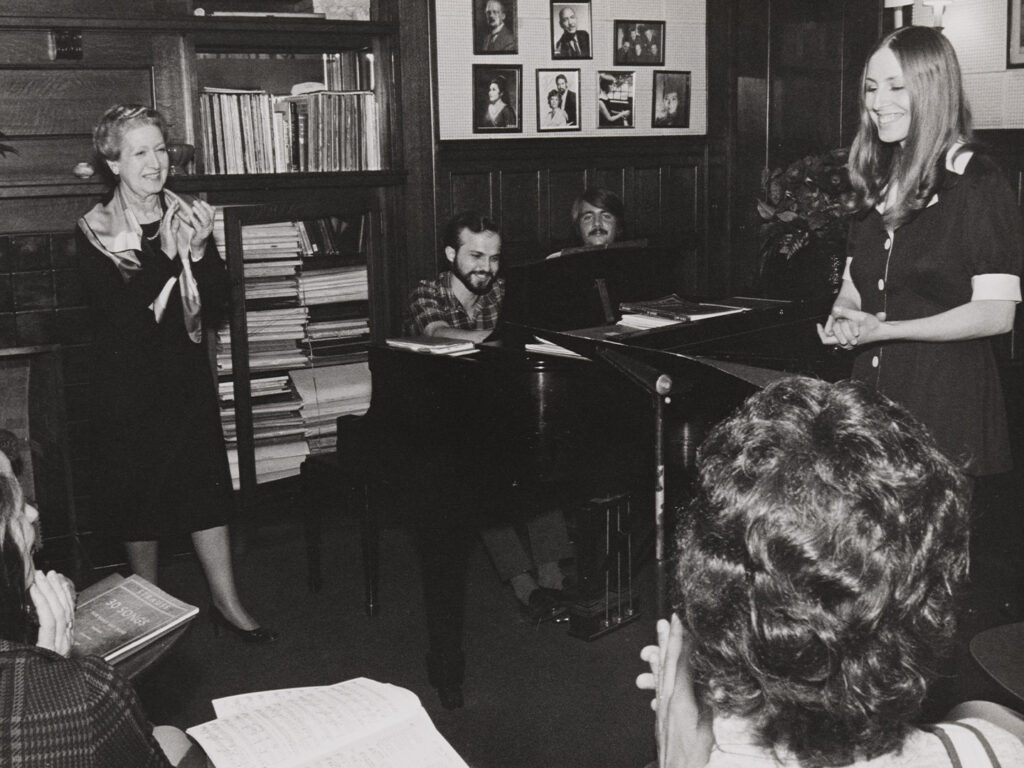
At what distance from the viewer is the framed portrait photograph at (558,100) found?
5.24 metres

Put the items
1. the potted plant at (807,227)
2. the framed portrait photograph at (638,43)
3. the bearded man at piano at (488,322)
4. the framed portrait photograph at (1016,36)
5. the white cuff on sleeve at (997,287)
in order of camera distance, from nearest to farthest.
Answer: the white cuff on sleeve at (997,287) → the bearded man at piano at (488,322) → the framed portrait photograph at (1016,36) → the potted plant at (807,227) → the framed portrait photograph at (638,43)

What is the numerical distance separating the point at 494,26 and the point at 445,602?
117 inches

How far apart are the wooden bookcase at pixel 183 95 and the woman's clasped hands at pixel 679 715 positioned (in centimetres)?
331

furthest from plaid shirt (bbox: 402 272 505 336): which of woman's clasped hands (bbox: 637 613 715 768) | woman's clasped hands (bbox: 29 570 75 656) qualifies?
woman's clasped hands (bbox: 637 613 715 768)

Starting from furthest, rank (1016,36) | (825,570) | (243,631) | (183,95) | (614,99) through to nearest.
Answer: (614,99), (1016,36), (183,95), (243,631), (825,570)

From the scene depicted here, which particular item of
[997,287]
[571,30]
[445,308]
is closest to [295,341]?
[445,308]

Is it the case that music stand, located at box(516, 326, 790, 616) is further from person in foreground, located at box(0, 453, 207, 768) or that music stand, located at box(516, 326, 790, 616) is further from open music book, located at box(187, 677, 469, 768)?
person in foreground, located at box(0, 453, 207, 768)

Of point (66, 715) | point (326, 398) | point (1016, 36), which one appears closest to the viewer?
point (66, 715)

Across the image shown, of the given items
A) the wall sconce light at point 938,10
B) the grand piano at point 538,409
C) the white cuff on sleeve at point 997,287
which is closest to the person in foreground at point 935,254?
the white cuff on sleeve at point 997,287

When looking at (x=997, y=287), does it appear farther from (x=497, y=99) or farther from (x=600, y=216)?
(x=497, y=99)

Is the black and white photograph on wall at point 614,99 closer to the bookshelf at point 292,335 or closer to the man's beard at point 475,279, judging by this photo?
the bookshelf at point 292,335

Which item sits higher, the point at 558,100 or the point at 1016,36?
the point at 1016,36

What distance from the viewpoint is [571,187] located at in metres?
5.36

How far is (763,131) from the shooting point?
5.84 metres
